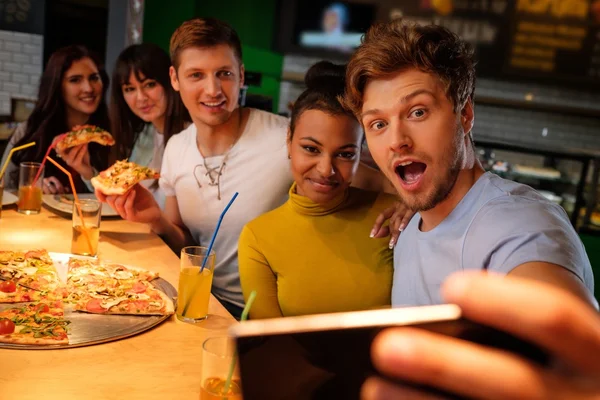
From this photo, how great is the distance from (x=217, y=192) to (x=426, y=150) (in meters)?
1.41

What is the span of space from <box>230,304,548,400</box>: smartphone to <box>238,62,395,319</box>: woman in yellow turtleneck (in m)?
1.66

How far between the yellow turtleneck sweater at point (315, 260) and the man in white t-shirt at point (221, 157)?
20.9 inches

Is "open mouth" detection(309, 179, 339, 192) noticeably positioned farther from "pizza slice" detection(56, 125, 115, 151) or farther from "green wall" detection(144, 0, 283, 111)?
"green wall" detection(144, 0, 283, 111)

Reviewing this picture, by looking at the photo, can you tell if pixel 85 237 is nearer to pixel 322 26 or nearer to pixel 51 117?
pixel 51 117

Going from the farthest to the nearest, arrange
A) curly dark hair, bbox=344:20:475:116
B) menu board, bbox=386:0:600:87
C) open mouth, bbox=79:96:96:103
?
menu board, bbox=386:0:600:87
open mouth, bbox=79:96:96:103
curly dark hair, bbox=344:20:475:116

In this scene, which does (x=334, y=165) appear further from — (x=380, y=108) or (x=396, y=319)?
(x=396, y=319)

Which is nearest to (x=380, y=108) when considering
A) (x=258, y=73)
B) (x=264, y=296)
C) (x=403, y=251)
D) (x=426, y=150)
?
(x=426, y=150)

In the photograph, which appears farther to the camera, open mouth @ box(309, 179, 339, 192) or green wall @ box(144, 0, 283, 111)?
green wall @ box(144, 0, 283, 111)

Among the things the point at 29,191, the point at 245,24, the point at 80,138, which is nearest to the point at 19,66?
the point at 245,24

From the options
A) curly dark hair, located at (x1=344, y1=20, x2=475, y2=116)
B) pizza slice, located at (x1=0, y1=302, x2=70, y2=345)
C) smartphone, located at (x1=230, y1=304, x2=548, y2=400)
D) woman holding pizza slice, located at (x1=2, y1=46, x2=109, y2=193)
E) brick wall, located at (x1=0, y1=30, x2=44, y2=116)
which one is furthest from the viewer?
brick wall, located at (x1=0, y1=30, x2=44, y2=116)

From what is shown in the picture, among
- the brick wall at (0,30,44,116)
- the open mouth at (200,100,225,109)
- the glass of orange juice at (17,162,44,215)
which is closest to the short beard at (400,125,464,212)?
the open mouth at (200,100,225,109)

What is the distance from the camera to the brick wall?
21.9 feet

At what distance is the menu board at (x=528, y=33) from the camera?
6.48 metres

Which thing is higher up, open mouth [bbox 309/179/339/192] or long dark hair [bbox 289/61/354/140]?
long dark hair [bbox 289/61/354/140]
